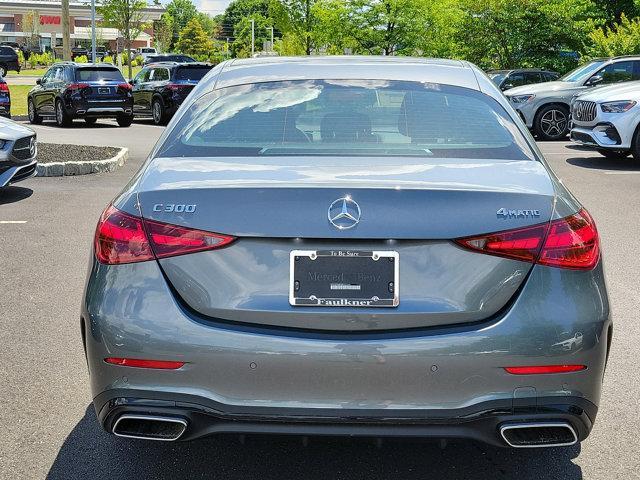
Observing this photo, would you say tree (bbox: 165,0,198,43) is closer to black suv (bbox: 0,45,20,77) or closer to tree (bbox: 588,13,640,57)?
black suv (bbox: 0,45,20,77)

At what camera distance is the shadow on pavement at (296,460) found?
3.66 m

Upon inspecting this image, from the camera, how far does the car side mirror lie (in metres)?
A: 20.7

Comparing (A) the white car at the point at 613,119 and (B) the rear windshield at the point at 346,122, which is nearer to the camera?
(B) the rear windshield at the point at 346,122

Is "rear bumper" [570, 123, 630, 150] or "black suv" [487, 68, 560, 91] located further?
"black suv" [487, 68, 560, 91]

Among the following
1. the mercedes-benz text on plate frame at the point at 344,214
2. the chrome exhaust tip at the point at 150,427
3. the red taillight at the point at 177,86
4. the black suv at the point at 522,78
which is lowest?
the red taillight at the point at 177,86

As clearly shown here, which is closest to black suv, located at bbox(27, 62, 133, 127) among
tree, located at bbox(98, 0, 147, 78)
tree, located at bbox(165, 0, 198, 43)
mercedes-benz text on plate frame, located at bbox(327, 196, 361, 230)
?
mercedes-benz text on plate frame, located at bbox(327, 196, 361, 230)

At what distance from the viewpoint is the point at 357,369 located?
299 cm

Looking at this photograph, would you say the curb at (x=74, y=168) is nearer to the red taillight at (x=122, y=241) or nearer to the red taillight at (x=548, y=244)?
the red taillight at (x=122, y=241)

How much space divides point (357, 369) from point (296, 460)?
0.99 m

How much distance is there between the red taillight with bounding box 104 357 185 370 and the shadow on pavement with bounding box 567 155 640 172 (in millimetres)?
13223

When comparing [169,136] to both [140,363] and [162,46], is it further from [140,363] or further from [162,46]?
[162,46]

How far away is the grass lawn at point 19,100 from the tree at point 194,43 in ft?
197

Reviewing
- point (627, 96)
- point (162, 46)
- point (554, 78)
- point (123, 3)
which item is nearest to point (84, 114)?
point (554, 78)

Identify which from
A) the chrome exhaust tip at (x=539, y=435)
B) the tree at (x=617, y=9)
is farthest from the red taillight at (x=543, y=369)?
the tree at (x=617, y=9)
